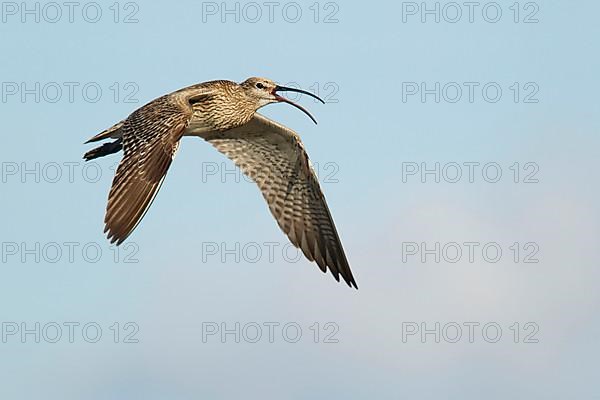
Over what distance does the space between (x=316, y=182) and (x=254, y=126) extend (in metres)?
1.90

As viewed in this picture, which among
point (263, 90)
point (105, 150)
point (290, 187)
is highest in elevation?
point (263, 90)

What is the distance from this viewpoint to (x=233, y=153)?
30.7m

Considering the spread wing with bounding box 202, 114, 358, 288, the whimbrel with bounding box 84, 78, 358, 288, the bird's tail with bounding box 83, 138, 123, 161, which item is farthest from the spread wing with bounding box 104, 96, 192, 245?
the spread wing with bounding box 202, 114, 358, 288

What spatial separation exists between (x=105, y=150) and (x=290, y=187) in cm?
471

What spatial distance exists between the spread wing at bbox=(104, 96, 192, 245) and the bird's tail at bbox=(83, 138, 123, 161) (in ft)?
4.53

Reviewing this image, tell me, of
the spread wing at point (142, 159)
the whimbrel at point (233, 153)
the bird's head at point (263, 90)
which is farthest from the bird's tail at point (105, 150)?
the bird's head at point (263, 90)

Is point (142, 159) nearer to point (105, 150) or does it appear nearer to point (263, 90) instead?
point (105, 150)

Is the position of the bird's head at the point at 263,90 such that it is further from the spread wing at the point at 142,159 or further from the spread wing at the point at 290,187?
the spread wing at the point at 142,159

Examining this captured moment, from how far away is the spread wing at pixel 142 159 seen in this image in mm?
22703

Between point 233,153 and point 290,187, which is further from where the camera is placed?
point 290,187

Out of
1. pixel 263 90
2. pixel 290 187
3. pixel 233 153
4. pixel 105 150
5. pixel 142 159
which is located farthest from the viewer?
pixel 290 187

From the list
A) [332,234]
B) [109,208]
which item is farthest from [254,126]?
[109,208]

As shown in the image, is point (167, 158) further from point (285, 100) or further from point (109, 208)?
point (285, 100)

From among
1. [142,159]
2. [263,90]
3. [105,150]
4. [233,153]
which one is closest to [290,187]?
[233,153]
